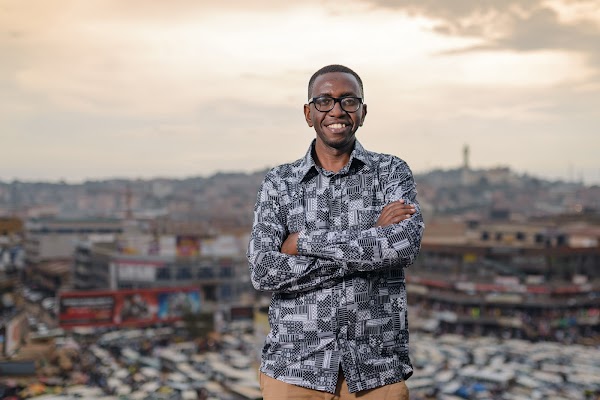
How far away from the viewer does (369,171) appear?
7.16ft

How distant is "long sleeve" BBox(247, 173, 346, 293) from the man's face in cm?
24

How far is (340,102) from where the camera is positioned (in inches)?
83.3

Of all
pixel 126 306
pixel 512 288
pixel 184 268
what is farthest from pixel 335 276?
pixel 184 268

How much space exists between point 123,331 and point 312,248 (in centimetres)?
3455

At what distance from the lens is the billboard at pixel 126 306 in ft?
110

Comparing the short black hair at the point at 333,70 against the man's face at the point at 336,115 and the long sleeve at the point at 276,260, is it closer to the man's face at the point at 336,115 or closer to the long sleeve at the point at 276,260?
the man's face at the point at 336,115

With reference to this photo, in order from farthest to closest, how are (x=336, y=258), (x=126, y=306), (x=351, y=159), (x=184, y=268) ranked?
1. (x=184, y=268)
2. (x=126, y=306)
3. (x=351, y=159)
4. (x=336, y=258)

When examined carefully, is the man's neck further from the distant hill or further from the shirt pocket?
the distant hill

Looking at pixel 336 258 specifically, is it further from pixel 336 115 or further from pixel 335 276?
pixel 336 115

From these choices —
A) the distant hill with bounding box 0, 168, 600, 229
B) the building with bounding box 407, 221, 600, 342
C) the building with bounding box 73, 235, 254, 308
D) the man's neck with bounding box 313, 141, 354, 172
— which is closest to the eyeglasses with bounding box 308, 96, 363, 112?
the man's neck with bounding box 313, 141, 354, 172

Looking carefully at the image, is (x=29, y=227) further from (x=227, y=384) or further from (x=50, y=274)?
(x=227, y=384)

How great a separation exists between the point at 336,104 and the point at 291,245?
483 mm

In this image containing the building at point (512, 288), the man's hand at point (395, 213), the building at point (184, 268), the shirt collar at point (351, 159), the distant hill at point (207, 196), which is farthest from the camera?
the distant hill at point (207, 196)

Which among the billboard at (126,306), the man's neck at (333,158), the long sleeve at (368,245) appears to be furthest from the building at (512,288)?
the long sleeve at (368,245)
